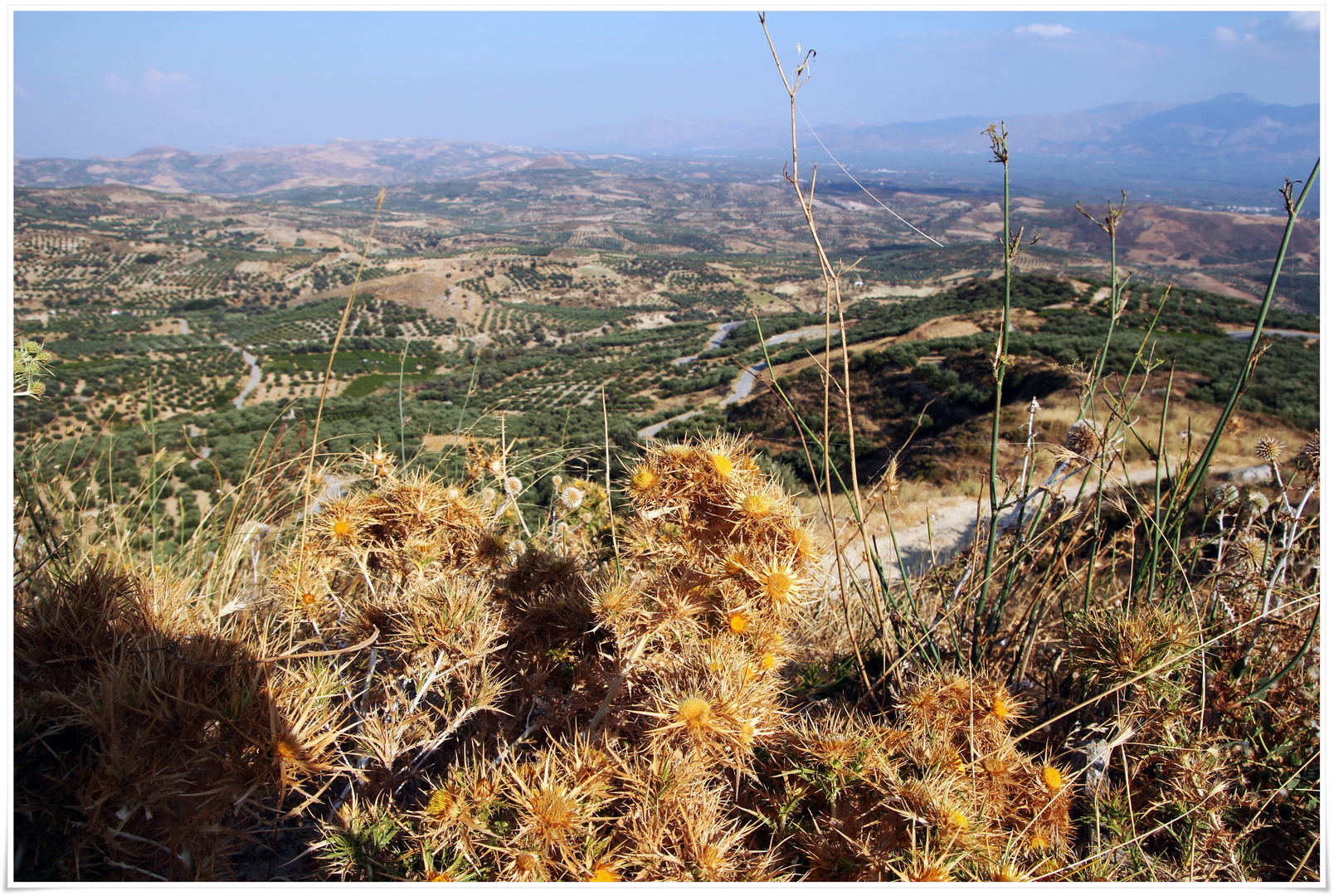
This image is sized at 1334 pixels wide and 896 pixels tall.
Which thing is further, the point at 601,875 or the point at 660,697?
the point at 660,697

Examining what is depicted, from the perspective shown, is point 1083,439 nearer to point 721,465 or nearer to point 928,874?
point 721,465

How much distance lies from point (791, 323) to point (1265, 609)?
56.1m

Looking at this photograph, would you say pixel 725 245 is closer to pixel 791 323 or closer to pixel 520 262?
pixel 520 262

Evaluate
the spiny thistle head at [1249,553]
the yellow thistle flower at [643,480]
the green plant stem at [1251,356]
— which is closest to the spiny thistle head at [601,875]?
the yellow thistle flower at [643,480]

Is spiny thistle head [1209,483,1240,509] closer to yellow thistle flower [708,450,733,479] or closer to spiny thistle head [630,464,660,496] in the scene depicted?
yellow thistle flower [708,450,733,479]

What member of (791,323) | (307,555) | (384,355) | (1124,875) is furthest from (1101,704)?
(384,355)

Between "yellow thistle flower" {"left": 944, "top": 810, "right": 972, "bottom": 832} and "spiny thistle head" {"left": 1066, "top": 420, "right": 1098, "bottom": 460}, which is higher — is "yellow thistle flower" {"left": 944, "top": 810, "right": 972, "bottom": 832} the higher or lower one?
the lower one

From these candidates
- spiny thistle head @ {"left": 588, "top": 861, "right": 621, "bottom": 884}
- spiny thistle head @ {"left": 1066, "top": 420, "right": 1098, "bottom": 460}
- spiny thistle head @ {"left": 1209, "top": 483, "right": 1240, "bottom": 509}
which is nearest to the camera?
spiny thistle head @ {"left": 588, "top": 861, "right": 621, "bottom": 884}

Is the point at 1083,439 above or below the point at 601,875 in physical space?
above

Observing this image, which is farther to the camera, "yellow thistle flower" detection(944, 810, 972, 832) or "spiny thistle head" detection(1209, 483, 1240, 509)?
"spiny thistle head" detection(1209, 483, 1240, 509)

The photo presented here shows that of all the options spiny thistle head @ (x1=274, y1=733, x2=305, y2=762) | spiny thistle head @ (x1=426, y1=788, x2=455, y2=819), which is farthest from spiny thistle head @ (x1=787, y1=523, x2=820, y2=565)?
spiny thistle head @ (x1=274, y1=733, x2=305, y2=762)

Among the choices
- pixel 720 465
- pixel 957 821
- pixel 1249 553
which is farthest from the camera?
pixel 1249 553

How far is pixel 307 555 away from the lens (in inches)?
76.2

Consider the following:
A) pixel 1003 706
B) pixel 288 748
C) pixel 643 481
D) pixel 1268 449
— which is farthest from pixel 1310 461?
pixel 288 748
